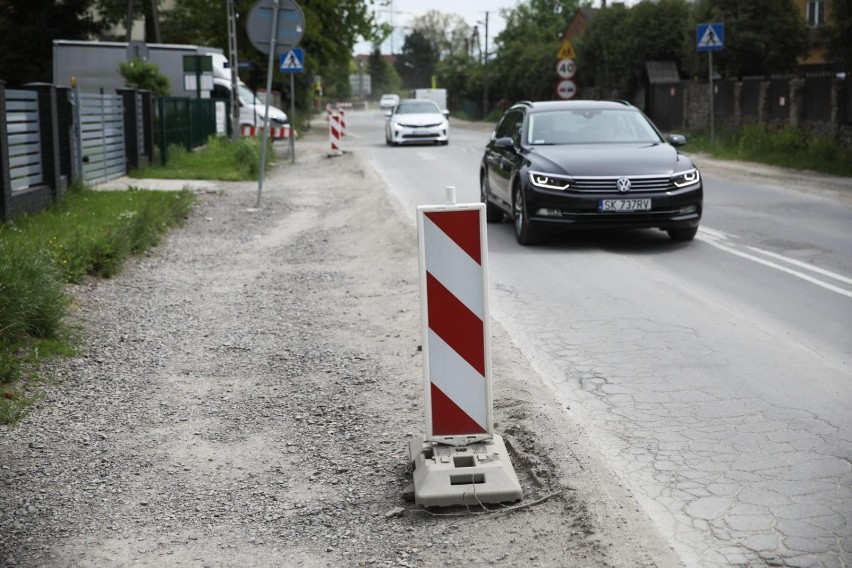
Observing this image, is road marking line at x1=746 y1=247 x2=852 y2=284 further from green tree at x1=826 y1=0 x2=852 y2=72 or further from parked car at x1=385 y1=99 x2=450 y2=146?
parked car at x1=385 y1=99 x2=450 y2=146

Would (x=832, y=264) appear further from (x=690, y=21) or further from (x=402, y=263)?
(x=690, y=21)

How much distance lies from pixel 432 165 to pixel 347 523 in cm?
2144

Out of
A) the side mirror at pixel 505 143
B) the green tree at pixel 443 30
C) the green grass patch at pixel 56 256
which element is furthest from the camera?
the green tree at pixel 443 30

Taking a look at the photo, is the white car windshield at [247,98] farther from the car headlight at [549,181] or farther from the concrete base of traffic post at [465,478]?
the concrete base of traffic post at [465,478]

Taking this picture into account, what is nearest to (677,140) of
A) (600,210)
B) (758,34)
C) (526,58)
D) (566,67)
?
(600,210)

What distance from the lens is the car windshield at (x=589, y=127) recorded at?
12.9 metres

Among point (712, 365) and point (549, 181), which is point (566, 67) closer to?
point (549, 181)

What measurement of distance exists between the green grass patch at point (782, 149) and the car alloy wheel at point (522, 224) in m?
11.6

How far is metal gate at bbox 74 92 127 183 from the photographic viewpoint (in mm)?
18219

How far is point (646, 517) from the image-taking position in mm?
4277

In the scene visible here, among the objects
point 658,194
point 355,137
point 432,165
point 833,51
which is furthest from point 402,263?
point 355,137

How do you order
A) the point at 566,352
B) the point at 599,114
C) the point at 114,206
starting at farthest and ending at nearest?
the point at 114,206 → the point at 599,114 → the point at 566,352

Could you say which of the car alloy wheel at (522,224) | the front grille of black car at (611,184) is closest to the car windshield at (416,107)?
the car alloy wheel at (522,224)

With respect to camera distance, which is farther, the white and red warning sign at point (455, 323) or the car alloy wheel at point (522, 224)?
the car alloy wheel at point (522, 224)
